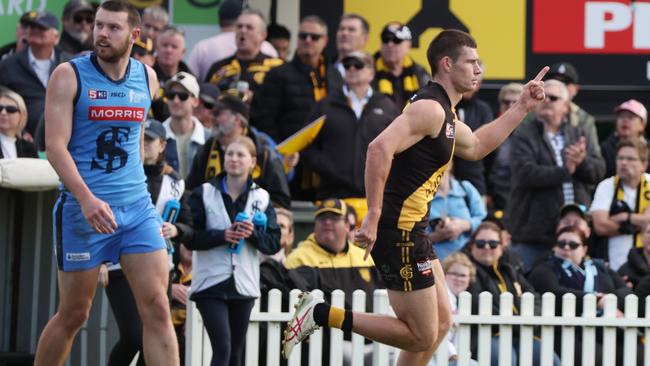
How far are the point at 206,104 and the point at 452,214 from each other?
2.34 m

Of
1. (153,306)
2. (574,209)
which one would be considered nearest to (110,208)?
(153,306)

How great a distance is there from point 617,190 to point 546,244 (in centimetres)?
78

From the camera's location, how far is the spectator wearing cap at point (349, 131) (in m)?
12.8

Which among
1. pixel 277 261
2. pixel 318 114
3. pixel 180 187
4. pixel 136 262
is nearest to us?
pixel 136 262

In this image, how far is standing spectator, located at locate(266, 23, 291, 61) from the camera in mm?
15211

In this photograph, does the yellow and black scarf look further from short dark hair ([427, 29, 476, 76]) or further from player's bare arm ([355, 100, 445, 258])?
player's bare arm ([355, 100, 445, 258])

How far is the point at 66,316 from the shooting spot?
827 cm

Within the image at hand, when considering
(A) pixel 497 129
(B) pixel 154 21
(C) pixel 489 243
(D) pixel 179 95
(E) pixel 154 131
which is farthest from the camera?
(B) pixel 154 21

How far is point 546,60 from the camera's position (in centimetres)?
1609

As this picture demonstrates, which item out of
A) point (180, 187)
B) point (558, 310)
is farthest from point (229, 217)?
point (558, 310)

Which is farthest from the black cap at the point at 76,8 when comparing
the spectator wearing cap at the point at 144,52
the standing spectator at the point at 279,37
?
the standing spectator at the point at 279,37

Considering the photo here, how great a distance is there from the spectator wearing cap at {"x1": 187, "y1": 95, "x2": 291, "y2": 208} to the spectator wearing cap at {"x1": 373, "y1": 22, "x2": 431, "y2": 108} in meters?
1.95

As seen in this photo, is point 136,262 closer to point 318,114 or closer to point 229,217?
point 229,217

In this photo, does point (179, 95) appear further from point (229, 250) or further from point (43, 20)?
point (229, 250)
